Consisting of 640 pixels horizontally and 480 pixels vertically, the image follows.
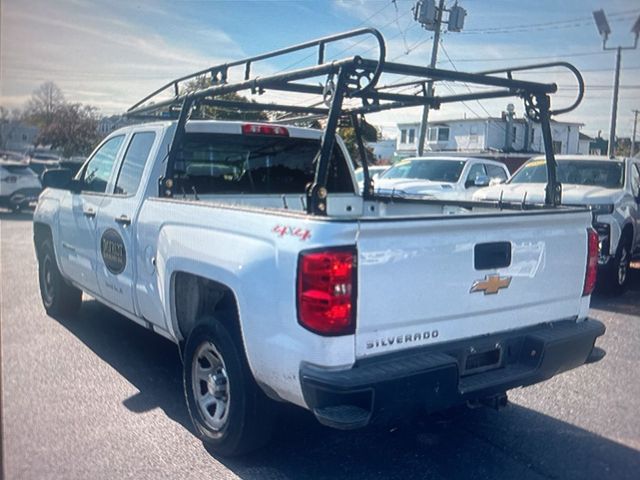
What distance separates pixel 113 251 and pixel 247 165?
4.13 ft

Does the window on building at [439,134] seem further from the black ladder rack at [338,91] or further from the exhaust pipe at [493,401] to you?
the exhaust pipe at [493,401]

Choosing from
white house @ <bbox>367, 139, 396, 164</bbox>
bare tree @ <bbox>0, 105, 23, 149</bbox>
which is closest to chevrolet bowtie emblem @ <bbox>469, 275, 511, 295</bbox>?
bare tree @ <bbox>0, 105, 23, 149</bbox>

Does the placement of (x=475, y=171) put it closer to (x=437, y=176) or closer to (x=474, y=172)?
(x=474, y=172)

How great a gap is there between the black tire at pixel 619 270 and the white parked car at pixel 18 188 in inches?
521

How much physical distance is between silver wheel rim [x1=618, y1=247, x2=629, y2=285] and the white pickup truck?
4566mm

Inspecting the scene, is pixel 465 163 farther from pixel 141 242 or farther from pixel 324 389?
pixel 324 389

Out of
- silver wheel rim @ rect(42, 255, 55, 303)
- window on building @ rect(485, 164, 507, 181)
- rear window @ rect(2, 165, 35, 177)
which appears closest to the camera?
silver wheel rim @ rect(42, 255, 55, 303)

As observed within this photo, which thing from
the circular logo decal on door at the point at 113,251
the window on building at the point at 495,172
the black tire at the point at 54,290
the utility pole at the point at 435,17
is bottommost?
the black tire at the point at 54,290

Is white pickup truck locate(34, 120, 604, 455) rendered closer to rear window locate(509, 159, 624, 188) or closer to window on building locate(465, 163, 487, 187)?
rear window locate(509, 159, 624, 188)

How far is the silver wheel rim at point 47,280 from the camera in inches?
264

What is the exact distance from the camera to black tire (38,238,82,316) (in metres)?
6.55

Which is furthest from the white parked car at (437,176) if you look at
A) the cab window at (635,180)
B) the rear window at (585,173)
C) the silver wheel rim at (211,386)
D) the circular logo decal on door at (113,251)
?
the silver wheel rim at (211,386)

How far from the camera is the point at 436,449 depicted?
3934mm

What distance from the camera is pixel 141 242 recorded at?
4.54 meters
